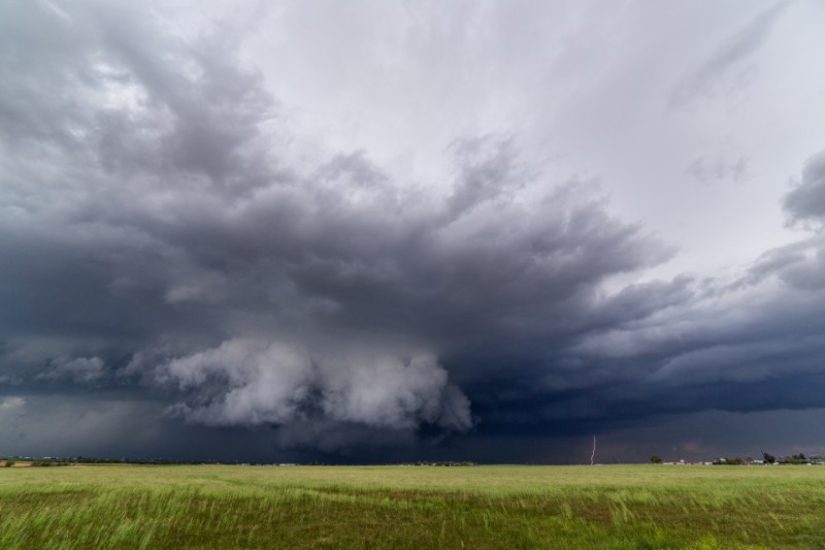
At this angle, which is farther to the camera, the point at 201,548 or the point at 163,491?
the point at 163,491

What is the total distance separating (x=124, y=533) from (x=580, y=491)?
139ft

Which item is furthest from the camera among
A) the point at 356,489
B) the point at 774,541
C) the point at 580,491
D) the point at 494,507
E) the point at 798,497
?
the point at 356,489

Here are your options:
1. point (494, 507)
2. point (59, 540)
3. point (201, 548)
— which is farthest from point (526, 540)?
point (59, 540)

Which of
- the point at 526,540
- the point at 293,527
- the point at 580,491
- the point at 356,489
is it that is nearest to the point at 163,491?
the point at 356,489

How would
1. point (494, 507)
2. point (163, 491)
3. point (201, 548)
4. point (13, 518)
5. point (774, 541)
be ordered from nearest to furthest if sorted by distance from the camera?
point (201, 548), point (774, 541), point (13, 518), point (494, 507), point (163, 491)

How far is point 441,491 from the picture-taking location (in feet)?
163

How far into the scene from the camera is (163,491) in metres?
44.2

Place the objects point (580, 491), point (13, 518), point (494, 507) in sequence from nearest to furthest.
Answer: point (13, 518), point (494, 507), point (580, 491)

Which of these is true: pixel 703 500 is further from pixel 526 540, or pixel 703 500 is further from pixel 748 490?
pixel 526 540

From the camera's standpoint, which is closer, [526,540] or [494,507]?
[526,540]

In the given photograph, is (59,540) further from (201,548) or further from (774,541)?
(774,541)

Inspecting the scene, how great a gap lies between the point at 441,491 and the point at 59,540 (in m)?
35.7

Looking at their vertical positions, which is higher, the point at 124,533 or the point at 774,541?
the point at 124,533

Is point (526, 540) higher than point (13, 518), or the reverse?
point (13, 518)
